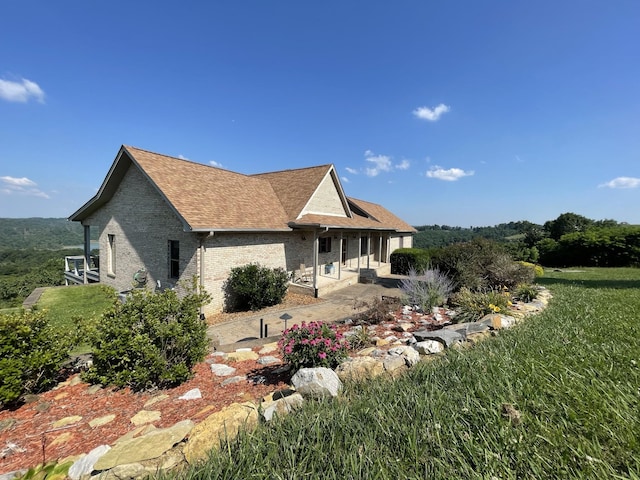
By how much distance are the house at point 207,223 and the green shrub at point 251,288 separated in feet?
1.26

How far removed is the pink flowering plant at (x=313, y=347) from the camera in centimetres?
425

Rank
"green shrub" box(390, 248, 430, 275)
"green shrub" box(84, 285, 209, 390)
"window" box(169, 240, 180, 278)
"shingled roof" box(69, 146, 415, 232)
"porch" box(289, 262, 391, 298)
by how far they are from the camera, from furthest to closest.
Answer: "green shrub" box(390, 248, 430, 275) → "porch" box(289, 262, 391, 298) → "window" box(169, 240, 180, 278) → "shingled roof" box(69, 146, 415, 232) → "green shrub" box(84, 285, 209, 390)

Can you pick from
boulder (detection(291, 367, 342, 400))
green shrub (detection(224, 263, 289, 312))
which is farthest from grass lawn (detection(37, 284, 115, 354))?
boulder (detection(291, 367, 342, 400))

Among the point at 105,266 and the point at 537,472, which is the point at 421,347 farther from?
the point at 105,266

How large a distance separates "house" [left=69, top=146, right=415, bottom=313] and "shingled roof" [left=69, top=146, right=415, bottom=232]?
5 centimetres

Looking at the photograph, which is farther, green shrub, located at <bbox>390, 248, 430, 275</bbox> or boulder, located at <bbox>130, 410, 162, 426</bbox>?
green shrub, located at <bbox>390, 248, 430, 275</bbox>

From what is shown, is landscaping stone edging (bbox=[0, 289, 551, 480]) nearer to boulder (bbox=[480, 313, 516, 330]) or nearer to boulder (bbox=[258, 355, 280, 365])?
boulder (bbox=[258, 355, 280, 365])

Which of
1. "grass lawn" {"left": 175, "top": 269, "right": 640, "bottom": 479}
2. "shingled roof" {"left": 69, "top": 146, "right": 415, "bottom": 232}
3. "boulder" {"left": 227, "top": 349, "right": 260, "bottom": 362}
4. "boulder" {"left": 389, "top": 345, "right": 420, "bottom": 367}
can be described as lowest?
"boulder" {"left": 227, "top": 349, "right": 260, "bottom": 362}

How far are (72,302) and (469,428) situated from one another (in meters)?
16.6

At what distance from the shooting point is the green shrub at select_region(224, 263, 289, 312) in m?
11.3

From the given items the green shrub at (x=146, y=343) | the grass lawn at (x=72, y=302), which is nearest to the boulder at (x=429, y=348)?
the green shrub at (x=146, y=343)

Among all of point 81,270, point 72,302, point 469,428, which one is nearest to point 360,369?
point 469,428

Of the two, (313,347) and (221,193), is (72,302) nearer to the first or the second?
(221,193)

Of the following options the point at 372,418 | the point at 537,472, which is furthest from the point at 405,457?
the point at 537,472
